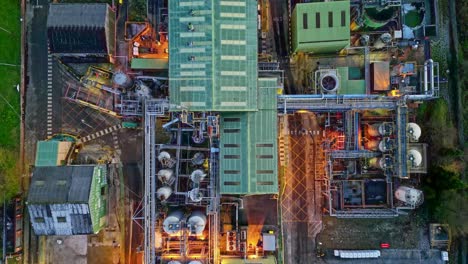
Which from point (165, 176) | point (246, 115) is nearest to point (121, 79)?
point (165, 176)

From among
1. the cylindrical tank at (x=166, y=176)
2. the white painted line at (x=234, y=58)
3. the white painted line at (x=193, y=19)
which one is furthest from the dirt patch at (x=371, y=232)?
the white painted line at (x=193, y=19)

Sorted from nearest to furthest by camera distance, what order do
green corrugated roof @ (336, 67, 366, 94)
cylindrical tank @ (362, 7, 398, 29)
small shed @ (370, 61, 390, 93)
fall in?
small shed @ (370, 61, 390, 93), green corrugated roof @ (336, 67, 366, 94), cylindrical tank @ (362, 7, 398, 29)

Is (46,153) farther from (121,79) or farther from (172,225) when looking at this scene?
(172,225)

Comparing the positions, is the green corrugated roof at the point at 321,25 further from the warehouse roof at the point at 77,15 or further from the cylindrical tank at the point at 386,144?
the warehouse roof at the point at 77,15

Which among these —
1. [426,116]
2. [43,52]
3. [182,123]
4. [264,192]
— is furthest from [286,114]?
[43,52]

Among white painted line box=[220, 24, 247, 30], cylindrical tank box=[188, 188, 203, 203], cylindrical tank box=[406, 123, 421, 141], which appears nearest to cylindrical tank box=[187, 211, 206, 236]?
cylindrical tank box=[188, 188, 203, 203]

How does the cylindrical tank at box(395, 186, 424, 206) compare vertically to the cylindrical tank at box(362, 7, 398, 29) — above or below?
below

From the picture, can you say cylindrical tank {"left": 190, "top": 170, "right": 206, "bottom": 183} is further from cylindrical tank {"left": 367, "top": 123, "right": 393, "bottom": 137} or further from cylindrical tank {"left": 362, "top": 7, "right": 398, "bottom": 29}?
cylindrical tank {"left": 362, "top": 7, "right": 398, "bottom": 29}
